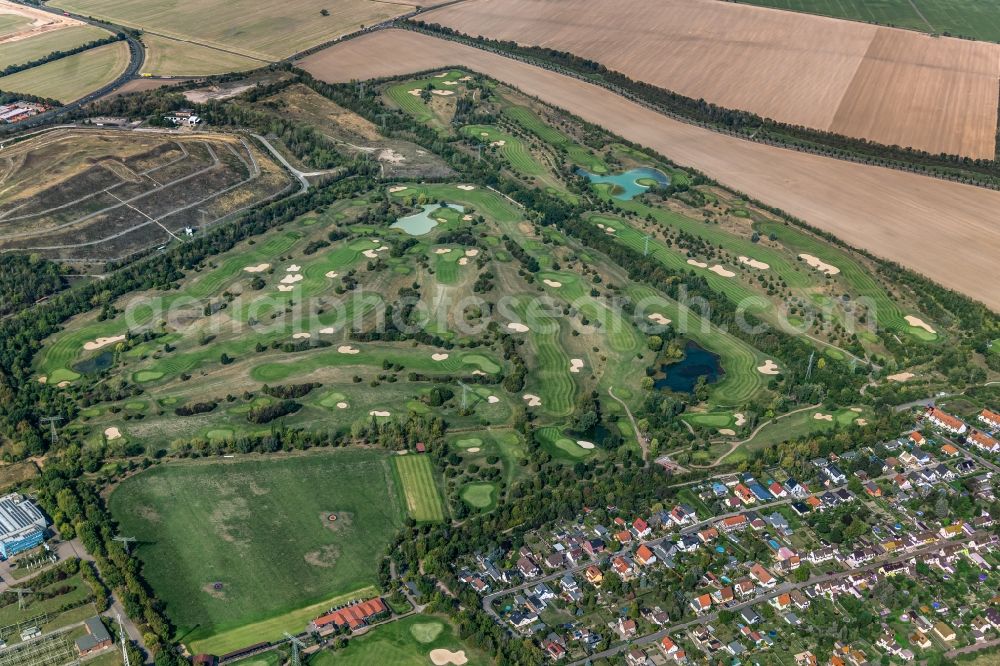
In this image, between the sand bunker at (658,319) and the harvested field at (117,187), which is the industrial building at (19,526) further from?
the sand bunker at (658,319)

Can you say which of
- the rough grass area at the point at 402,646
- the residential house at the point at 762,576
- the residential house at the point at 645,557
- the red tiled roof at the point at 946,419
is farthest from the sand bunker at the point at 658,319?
the rough grass area at the point at 402,646

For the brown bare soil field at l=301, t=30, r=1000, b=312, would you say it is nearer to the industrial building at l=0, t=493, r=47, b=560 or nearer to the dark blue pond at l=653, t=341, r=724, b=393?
the dark blue pond at l=653, t=341, r=724, b=393

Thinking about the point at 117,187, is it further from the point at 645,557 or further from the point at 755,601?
the point at 755,601

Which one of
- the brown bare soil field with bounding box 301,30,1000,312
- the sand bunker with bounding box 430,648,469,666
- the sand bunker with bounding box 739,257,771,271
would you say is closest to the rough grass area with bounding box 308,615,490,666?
the sand bunker with bounding box 430,648,469,666

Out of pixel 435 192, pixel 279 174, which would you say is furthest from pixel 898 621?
pixel 279 174

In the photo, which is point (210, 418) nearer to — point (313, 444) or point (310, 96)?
point (313, 444)

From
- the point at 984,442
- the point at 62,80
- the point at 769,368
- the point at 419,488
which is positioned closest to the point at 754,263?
the point at 769,368
